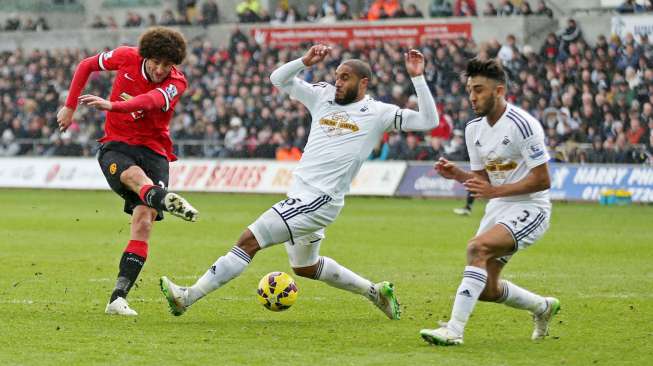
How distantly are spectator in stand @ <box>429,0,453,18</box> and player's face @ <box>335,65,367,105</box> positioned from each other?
86.2ft

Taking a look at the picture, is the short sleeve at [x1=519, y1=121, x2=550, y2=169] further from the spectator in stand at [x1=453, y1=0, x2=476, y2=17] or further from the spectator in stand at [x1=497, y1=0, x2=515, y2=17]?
the spectator in stand at [x1=453, y1=0, x2=476, y2=17]

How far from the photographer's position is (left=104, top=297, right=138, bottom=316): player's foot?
388 inches

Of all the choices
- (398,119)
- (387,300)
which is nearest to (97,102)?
(398,119)

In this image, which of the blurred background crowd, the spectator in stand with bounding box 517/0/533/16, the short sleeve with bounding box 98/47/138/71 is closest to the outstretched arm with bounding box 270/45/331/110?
the short sleeve with bounding box 98/47/138/71

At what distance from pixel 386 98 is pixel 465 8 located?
15.8 feet

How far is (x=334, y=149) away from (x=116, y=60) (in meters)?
2.11

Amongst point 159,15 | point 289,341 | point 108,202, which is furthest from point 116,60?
point 159,15

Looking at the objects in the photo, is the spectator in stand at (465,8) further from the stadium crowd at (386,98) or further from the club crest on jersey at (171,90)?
the club crest on jersey at (171,90)

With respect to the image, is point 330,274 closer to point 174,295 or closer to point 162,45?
point 174,295

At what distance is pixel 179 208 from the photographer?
9242 millimetres

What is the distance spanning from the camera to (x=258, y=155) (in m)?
32.5

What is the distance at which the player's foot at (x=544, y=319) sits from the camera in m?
8.78

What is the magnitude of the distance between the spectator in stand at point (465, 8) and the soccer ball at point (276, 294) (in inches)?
1026

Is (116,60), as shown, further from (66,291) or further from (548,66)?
(548,66)
